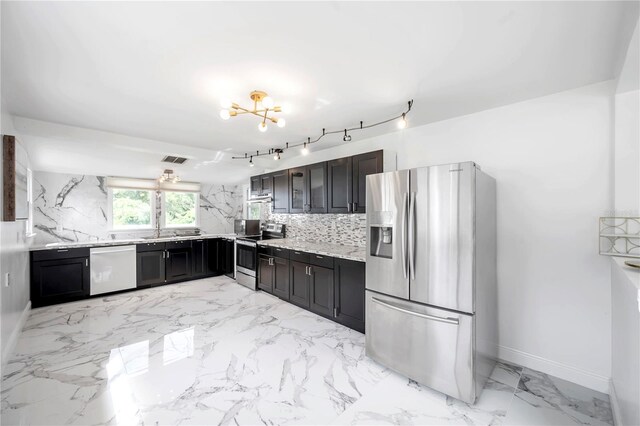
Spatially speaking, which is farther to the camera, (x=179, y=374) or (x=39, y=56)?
(x=179, y=374)

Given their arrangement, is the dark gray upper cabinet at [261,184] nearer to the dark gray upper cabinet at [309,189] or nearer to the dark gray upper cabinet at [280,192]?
the dark gray upper cabinet at [280,192]

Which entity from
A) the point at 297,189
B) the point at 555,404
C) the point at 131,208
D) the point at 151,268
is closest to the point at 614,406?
the point at 555,404

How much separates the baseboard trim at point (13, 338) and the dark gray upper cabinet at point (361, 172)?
3804 mm

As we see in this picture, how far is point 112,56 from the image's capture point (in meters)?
1.82

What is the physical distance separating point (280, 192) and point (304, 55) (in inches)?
126

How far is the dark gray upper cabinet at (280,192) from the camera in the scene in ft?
15.5

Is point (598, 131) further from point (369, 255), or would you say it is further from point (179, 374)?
point (179, 374)

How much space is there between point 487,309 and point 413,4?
7.78 feet

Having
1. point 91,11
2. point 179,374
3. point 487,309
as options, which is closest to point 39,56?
point 91,11

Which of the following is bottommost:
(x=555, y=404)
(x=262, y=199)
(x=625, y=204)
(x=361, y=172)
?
(x=555, y=404)

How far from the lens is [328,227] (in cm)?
442

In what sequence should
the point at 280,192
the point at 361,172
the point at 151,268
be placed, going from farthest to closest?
the point at 151,268 → the point at 280,192 → the point at 361,172

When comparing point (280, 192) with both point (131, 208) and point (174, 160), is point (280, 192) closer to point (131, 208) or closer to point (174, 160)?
point (174, 160)

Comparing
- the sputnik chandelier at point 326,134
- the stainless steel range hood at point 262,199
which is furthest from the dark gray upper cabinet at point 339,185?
the stainless steel range hood at point 262,199
